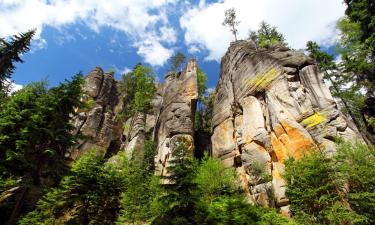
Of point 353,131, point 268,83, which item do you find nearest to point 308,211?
point 353,131

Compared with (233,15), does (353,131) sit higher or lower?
lower

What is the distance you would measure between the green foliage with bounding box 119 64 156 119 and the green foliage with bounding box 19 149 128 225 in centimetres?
2437

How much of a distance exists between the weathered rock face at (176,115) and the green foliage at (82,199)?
34.1 ft

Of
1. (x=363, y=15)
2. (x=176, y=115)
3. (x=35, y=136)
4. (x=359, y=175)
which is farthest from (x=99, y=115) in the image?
(x=363, y=15)

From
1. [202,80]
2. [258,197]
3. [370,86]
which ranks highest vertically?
[202,80]

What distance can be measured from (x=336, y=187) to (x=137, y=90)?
3945 cm

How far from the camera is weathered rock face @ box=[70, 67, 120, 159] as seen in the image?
41625 millimetres

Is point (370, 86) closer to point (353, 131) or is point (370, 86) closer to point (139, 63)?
point (353, 131)

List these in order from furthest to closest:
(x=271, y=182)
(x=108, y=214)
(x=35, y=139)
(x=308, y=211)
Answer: (x=271, y=182), (x=108, y=214), (x=308, y=211), (x=35, y=139)

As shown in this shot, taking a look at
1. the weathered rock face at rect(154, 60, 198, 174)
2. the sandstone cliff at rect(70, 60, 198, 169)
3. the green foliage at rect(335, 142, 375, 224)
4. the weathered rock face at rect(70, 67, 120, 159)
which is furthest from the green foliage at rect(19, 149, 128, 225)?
the green foliage at rect(335, 142, 375, 224)

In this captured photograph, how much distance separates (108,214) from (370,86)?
30.0m

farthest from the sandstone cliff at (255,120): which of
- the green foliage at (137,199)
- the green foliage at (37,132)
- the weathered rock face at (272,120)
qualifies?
the green foliage at (137,199)

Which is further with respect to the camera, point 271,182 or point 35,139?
point 271,182

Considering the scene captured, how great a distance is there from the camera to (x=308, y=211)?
19.5 meters
